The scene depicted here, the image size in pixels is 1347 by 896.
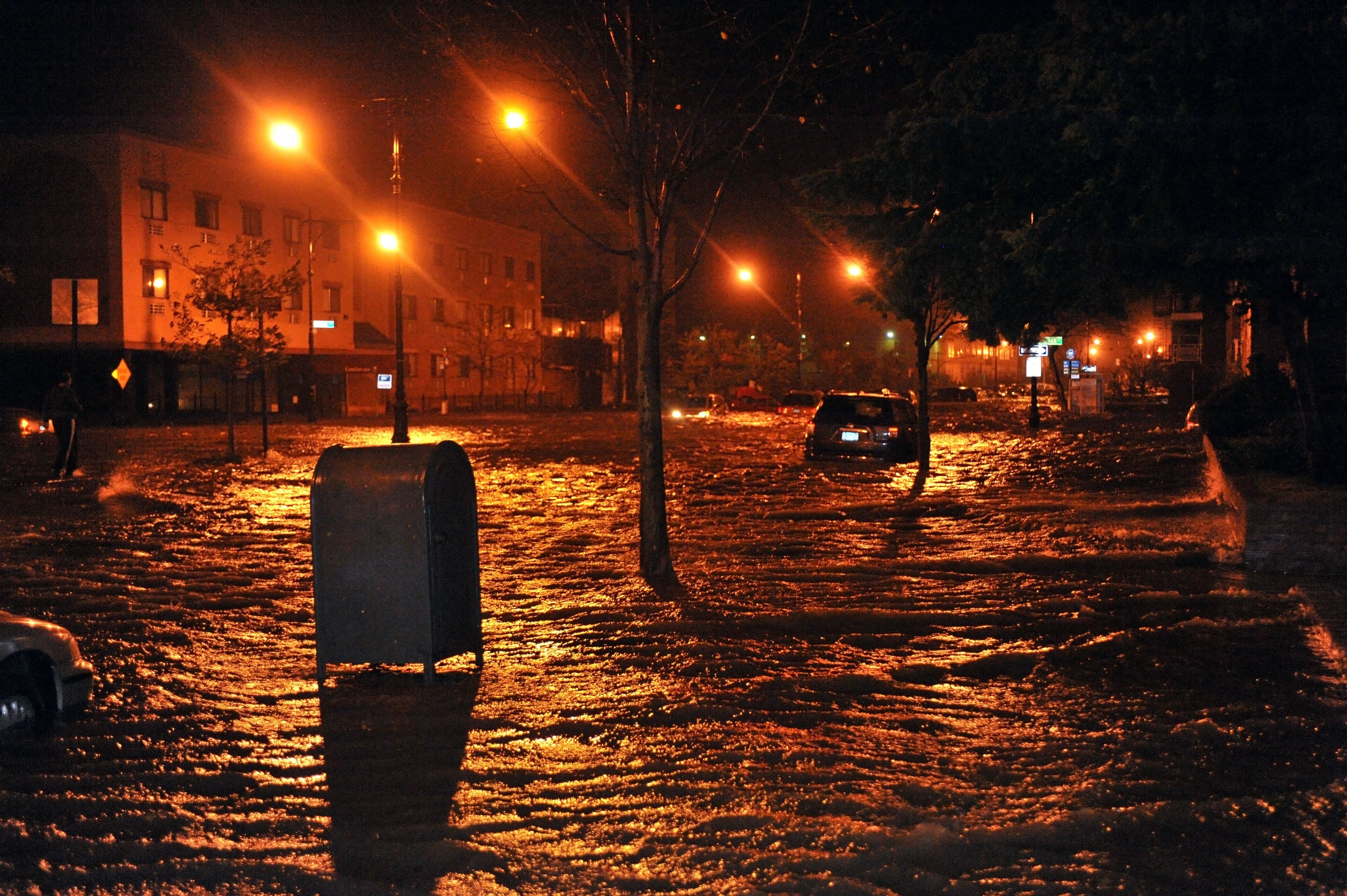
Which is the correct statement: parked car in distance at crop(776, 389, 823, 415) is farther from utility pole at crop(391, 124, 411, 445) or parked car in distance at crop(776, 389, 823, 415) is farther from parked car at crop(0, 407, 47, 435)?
parked car at crop(0, 407, 47, 435)

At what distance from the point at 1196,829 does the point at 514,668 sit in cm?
477

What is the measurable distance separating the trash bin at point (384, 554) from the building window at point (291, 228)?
5767cm

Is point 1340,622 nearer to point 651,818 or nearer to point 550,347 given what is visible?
point 651,818

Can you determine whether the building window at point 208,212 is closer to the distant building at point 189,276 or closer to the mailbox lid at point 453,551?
the distant building at point 189,276

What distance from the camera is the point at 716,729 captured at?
7.40m

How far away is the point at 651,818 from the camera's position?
5883 millimetres

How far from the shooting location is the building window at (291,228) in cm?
6294

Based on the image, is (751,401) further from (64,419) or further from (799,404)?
(64,419)

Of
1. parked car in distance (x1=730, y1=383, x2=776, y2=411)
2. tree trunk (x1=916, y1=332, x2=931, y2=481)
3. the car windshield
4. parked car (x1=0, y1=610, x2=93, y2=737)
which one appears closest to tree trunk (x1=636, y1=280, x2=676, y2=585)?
parked car (x1=0, y1=610, x2=93, y2=737)

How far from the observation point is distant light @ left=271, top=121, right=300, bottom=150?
2806 cm

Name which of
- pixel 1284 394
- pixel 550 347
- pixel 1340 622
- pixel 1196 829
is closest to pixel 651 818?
pixel 1196 829

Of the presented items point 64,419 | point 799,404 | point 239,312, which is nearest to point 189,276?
point 239,312

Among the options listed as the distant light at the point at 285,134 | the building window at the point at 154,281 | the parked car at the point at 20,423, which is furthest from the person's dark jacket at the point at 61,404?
the building window at the point at 154,281

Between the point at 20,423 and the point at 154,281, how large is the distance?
21.3 m
